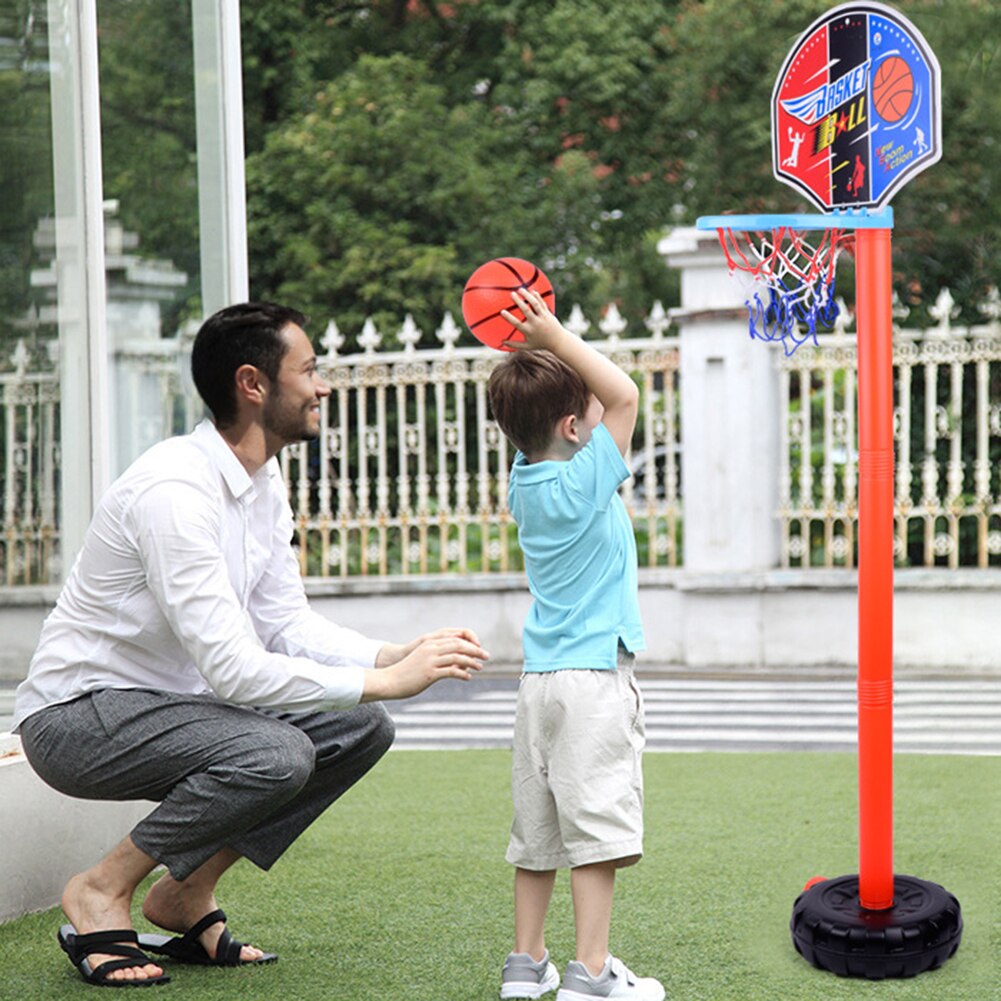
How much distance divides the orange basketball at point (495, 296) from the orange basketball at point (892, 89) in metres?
0.77

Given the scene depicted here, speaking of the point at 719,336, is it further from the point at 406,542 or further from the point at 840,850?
the point at 840,850

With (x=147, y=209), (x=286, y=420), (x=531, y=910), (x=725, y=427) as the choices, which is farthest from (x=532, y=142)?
(x=531, y=910)

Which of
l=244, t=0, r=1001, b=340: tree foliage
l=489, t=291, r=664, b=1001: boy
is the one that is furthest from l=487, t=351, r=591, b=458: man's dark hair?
l=244, t=0, r=1001, b=340: tree foliage

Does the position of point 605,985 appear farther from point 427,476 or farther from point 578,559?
point 427,476

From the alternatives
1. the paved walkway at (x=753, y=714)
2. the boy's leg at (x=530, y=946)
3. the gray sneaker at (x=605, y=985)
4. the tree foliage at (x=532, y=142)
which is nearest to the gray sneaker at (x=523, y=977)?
the boy's leg at (x=530, y=946)

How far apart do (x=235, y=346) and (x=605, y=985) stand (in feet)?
4.60

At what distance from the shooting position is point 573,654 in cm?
298

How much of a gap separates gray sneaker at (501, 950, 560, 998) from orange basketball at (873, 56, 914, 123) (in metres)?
1.77

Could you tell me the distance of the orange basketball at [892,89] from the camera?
10.4 feet

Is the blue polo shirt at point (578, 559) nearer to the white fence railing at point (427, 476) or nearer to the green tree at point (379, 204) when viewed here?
the white fence railing at point (427, 476)

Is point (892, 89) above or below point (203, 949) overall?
above

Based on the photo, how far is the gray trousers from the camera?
10.1 ft

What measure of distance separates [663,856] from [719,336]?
4.85 meters

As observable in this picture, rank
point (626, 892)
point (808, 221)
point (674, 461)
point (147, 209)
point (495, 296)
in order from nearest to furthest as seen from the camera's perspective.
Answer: point (495, 296) → point (808, 221) → point (626, 892) → point (147, 209) → point (674, 461)
